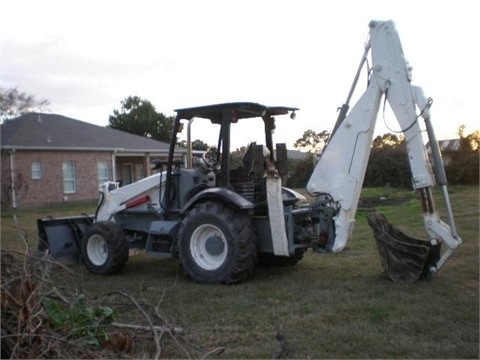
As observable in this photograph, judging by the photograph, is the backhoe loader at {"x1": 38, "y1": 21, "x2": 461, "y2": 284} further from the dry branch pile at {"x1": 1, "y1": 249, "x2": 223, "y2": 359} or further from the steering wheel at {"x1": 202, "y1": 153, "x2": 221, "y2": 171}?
the dry branch pile at {"x1": 1, "y1": 249, "x2": 223, "y2": 359}

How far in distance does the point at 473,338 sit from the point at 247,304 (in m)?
2.48

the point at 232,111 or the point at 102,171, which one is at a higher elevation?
the point at 232,111

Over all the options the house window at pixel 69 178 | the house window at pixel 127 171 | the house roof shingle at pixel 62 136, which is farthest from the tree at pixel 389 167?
the house window at pixel 69 178

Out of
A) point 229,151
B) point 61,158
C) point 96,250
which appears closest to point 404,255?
point 229,151

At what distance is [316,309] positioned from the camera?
6.30m

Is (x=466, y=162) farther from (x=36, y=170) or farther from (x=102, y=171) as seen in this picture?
(x=36, y=170)

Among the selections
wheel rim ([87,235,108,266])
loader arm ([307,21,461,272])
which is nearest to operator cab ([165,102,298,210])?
loader arm ([307,21,461,272])

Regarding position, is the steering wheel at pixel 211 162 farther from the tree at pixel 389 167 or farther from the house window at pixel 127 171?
the house window at pixel 127 171

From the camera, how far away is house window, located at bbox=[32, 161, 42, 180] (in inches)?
1085

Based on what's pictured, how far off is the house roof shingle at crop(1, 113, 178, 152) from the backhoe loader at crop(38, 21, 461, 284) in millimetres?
19758

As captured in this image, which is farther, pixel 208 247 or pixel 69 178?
pixel 69 178

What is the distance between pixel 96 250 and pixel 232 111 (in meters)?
3.24

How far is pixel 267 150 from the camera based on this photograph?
8.48 m

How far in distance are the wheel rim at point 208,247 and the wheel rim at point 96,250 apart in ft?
6.27
